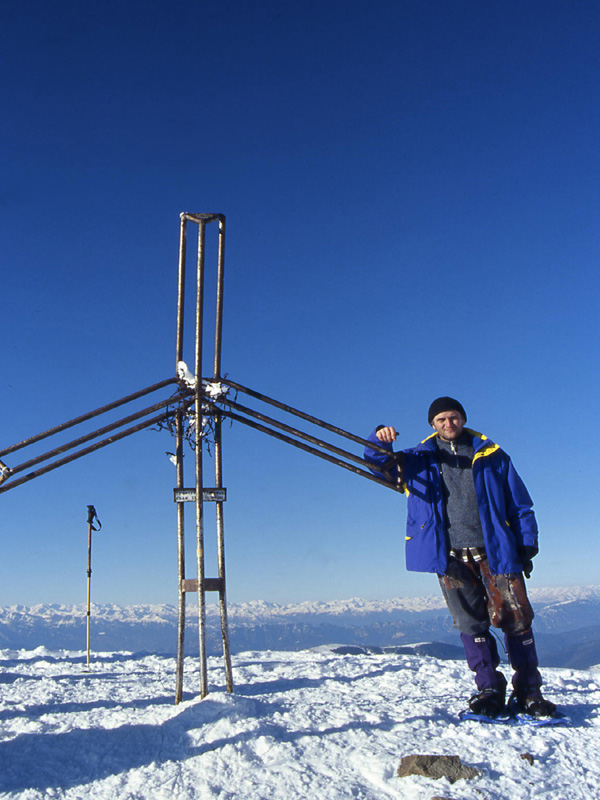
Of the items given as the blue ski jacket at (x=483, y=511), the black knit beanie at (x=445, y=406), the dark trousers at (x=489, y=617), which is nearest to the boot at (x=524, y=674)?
the dark trousers at (x=489, y=617)

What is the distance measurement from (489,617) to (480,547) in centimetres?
75

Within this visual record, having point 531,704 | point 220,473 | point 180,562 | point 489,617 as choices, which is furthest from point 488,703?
point 220,473

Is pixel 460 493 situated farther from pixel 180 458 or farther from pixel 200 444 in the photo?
pixel 180 458

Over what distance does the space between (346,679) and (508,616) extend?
411 cm

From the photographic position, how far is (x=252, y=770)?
4.40 m

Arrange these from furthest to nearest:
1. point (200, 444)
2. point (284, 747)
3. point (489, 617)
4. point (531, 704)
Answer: point (200, 444), point (489, 617), point (531, 704), point (284, 747)

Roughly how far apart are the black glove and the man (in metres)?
0.01

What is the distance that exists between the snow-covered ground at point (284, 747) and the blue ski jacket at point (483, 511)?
1594 millimetres

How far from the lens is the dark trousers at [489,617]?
5.97m

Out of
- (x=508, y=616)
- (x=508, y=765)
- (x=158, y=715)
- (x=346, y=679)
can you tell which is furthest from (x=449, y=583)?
(x=346, y=679)

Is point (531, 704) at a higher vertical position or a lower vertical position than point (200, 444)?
lower

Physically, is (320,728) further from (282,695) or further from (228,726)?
(282,695)

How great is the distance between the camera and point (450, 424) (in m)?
6.77

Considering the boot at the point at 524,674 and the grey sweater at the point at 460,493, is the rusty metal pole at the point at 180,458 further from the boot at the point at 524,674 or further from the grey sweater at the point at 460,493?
the boot at the point at 524,674
